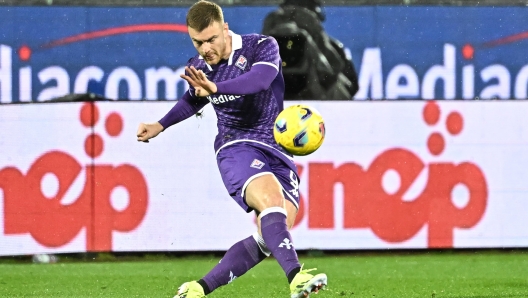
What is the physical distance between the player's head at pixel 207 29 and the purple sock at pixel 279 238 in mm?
960

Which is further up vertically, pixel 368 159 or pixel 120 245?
pixel 368 159

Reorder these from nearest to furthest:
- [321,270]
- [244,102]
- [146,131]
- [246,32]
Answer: [244,102] < [146,131] < [321,270] < [246,32]

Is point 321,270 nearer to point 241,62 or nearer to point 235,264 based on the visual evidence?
point 235,264

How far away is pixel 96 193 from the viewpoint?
9516mm

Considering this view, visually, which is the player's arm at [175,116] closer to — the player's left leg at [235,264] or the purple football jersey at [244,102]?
the purple football jersey at [244,102]

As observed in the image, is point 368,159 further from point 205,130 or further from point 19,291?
point 19,291

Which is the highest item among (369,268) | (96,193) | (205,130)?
(205,130)

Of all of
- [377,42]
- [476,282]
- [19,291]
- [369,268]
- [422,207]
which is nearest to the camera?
[19,291]

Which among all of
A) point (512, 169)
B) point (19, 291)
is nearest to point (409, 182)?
point (512, 169)

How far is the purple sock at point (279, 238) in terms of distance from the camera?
207 inches

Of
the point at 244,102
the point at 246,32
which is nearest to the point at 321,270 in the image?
the point at 246,32

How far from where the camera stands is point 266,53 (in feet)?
18.7

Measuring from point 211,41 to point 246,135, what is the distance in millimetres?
630

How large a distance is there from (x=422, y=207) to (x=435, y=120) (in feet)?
2.84
